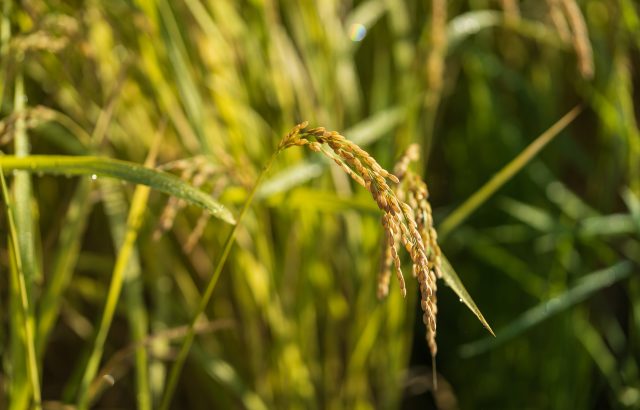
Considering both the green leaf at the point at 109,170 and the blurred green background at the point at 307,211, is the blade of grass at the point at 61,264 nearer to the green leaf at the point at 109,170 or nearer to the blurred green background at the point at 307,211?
the blurred green background at the point at 307,211

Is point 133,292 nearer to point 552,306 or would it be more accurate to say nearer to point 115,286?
point 115,286

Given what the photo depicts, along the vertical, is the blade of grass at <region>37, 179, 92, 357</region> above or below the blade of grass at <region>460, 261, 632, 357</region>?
above

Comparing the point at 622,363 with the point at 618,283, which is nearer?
the point at 622,363

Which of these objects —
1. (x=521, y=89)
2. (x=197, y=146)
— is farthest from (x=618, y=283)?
(x=197, y=146)

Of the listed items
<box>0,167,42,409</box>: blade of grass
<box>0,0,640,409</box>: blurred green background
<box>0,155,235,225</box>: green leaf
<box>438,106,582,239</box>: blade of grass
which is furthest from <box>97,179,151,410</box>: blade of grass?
<box>438,106,582,239</box>: blade of grass

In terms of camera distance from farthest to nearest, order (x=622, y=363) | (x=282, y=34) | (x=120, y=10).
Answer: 1. (x=622, y=363)
2. (x=282, y=34)
3. (x=120, y=10)

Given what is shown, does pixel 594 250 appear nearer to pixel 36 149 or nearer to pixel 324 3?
pixel 324 3

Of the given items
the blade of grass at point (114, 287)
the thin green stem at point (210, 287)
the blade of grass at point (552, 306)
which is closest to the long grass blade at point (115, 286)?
the blade of grass at point (114, 287)

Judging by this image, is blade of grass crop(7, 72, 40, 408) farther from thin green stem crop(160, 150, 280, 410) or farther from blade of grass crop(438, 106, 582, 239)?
blade of grass crop(438, 106, 582, 239)
